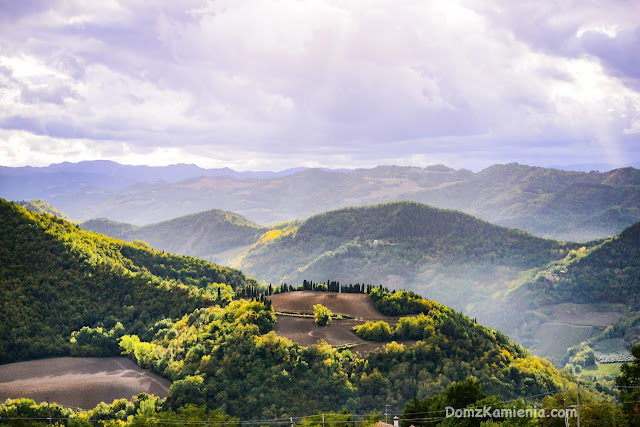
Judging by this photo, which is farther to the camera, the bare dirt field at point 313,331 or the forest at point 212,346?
the bare dirt field at point 313,331

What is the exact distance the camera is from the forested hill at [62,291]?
110m

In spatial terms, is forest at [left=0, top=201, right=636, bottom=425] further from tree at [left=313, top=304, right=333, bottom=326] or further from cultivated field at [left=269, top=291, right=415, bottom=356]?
tree at [left=313, top=304, right=333, bottom=326]

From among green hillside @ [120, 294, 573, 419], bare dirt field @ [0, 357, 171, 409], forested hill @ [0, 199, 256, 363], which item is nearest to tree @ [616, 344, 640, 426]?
green hillside @ [120, 294, 573, 419]

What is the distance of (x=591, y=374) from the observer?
18812 cm

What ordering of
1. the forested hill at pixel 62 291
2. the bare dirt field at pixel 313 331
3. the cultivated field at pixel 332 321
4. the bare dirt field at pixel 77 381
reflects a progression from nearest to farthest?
the bare dirt field at pixel 77 381 < the bare dirt field at pixel 313 331 < the cultivated field at pixel 332 321 < the forested hill at pixel 62 291

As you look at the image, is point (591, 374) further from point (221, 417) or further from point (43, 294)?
point (43, 294)

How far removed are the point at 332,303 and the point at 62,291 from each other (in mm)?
56660

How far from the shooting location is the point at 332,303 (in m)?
121

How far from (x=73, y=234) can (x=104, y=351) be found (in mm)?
Result: 40125

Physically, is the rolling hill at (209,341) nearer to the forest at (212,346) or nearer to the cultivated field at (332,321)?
the forest at (212,346)

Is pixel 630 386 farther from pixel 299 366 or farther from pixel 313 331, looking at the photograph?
pixel 313 331

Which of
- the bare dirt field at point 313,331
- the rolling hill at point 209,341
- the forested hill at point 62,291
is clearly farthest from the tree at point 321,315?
the forested hill at point 62,291

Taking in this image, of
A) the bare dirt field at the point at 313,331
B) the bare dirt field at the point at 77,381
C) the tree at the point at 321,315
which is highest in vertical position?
the tree at the point at 321,315

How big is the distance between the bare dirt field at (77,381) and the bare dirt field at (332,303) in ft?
99.1
